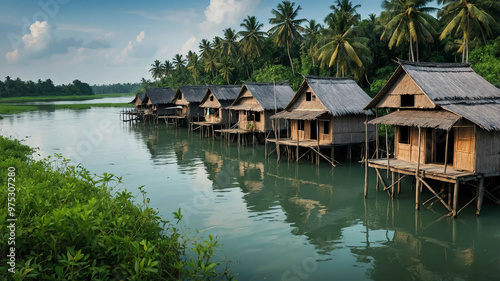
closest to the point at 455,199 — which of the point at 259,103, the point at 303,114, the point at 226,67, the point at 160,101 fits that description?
the point at 303,114

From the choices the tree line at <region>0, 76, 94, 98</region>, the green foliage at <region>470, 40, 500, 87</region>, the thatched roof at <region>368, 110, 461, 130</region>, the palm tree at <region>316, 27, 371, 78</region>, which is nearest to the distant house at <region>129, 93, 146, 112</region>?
the palm tree at <region>316, 27, 371, 78</region>

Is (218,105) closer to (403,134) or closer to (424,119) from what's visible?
(403,134)

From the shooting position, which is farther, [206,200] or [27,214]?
[206,200]

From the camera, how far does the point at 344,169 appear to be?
19594 millimetres

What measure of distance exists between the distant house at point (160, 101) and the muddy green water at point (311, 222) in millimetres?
23383

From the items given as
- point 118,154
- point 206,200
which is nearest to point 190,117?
point 118,154

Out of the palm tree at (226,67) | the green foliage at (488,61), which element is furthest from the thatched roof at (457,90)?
the palm tree at (226,67)

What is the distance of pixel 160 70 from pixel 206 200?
66313mm

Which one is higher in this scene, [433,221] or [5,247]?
[5,247]

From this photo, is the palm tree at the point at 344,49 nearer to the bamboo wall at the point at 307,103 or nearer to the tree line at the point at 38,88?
the bamboo wall at the point at 307,103

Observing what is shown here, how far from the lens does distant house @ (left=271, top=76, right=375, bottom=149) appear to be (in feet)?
66.7

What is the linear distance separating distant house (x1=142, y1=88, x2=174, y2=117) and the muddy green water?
2338cm

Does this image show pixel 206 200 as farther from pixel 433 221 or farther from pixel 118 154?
pixel 118 154

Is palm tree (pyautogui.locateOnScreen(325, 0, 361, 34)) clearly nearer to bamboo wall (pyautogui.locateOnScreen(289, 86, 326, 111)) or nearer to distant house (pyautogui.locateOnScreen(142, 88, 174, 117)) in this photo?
bamboo wall (pyautogui.locateOnScreen(289, 86, 326, 111))
